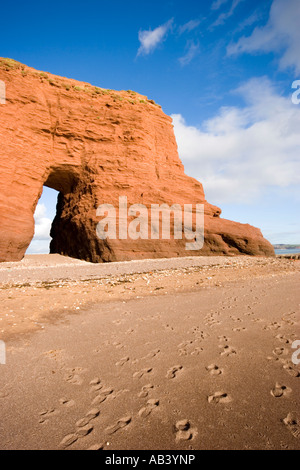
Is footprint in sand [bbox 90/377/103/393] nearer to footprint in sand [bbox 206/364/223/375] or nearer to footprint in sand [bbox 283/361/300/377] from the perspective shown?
footprint in sand [bbox 206/364/223/375]

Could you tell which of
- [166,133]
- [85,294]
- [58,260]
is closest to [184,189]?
[166,133]

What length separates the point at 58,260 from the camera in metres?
21.7

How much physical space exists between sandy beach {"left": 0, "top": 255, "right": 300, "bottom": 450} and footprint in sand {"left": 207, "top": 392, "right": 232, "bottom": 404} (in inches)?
0.5

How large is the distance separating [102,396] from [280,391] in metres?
2.32

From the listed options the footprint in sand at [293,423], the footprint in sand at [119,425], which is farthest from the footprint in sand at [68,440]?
the footprint in sand at [293,423]

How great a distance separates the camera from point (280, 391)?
9.87 feet

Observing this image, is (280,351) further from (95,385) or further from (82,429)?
(82,429)

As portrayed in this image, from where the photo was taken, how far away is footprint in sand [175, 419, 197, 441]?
237 cm

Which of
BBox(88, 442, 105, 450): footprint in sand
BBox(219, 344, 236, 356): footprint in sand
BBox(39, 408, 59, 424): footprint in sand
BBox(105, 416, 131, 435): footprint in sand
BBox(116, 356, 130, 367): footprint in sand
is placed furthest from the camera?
BBox(219, 344, 236, 356): footprint in sand

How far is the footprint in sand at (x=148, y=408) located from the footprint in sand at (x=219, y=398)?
0.68 metres

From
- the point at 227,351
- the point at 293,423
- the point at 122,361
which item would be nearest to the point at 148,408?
the point at 122,361

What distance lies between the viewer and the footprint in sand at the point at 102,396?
2985mm

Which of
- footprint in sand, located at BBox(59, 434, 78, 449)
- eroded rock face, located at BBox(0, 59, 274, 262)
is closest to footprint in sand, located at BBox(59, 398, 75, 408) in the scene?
footprint in sand, located at BBox(59, 434, 78, 449)

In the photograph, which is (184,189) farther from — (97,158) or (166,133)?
(97,158)
